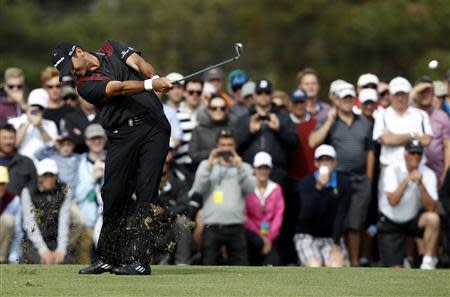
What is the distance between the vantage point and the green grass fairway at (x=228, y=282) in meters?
12.4

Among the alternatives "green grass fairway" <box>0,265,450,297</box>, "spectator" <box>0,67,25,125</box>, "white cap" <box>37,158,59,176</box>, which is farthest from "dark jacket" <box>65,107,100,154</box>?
"green grass fairway" <box>0,265,450,297</box>

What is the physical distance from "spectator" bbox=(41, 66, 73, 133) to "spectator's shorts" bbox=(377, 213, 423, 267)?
445 centimetres

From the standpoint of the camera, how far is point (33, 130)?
758 inches

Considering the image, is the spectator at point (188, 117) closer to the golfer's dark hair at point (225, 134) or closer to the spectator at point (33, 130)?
the golfer's dark hair at point (225, 134)

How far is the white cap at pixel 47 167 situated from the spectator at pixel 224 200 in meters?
1.74

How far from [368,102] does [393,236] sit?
2.08 m

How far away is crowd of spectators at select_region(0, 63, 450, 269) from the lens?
59.7ft

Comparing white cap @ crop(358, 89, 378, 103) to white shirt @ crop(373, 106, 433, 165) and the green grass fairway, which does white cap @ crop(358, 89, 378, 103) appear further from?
the green grass fairway

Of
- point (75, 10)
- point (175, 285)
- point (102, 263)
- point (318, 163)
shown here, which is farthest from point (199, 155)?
point (75, 10)

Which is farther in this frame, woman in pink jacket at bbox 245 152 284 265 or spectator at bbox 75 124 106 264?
woman in pink jacket at bbox 245 152 284 265

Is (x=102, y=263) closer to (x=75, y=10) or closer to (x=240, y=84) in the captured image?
(x=240, y=84)

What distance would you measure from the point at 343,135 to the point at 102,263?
223 inches

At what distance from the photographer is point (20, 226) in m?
Answer: 17.7

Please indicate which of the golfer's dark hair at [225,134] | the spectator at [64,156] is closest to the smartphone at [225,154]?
the golfer's dark hair at [225,134]
